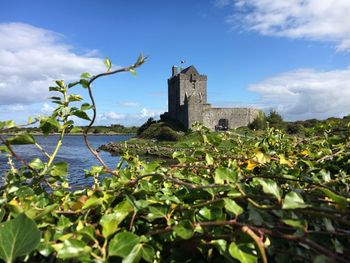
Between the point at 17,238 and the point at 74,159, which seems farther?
the point at 74,159

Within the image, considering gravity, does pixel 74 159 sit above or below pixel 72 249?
below

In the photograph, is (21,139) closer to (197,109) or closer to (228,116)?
(197,109)

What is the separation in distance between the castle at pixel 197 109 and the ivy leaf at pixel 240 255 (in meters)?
57.0

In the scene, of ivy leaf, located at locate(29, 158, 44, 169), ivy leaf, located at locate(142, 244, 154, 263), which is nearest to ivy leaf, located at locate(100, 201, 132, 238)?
ivy leaf, located at locate(142, 244, 154, 263)

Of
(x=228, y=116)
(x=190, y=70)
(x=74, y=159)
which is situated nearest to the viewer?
(x=74, y=159)

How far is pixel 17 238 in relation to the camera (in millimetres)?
1002

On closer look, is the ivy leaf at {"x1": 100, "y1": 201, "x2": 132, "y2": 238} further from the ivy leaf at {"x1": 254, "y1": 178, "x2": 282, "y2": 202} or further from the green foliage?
the ivy leaf at {"x1": 254, "y1": 178, "x2": 282, "y2": 202}

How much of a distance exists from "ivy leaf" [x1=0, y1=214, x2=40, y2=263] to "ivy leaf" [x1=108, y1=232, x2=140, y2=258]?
20 centimetres

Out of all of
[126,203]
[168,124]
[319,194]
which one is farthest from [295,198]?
[168,124]

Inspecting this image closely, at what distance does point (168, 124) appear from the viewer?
68750 millimetres

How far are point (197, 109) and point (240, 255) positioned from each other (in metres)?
61.1

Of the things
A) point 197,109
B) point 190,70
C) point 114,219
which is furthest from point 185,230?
point 190,70

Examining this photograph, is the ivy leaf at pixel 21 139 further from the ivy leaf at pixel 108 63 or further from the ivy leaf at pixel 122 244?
the ivy leaf at pixel 122 244

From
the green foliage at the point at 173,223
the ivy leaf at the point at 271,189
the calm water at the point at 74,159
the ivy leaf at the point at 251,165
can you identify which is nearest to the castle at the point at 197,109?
the calm water at the point at 74,159
